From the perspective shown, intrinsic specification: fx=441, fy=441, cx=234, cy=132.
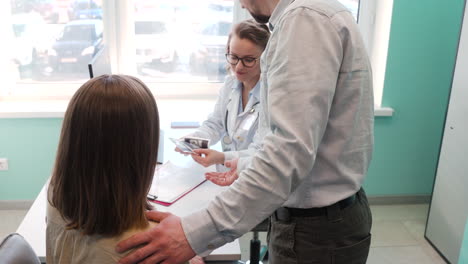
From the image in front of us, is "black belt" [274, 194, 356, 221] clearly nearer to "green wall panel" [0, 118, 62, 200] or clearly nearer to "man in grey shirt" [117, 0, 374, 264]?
"man in grey shirt" [117, 0, 374, 264]

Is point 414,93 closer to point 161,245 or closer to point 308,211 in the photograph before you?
point 308,211

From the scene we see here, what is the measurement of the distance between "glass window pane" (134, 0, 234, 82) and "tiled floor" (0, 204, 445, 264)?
1.29m

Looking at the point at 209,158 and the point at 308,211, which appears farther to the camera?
the point at 209,158

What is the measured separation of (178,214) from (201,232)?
556 millimetres

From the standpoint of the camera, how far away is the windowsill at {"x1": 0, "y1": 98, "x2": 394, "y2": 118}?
2906mm

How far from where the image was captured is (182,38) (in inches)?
126

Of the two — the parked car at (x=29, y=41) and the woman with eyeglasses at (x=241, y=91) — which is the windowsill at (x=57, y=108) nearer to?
the parked car at (x=29, y=41)

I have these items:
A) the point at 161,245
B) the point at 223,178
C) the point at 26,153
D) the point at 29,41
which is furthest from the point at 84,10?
the point at 161,245

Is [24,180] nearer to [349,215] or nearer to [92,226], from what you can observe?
[92,226]

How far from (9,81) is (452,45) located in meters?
3.10

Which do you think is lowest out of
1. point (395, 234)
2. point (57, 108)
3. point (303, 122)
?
point (395, 234)

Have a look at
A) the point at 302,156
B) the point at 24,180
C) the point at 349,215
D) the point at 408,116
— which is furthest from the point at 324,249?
the point at 24,180

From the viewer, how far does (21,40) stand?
3098 mm

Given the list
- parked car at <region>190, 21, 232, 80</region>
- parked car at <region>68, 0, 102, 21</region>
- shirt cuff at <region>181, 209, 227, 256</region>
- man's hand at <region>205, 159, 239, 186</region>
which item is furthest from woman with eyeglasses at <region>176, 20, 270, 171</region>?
parked car at <region>68, 0, 102, 21</region>
